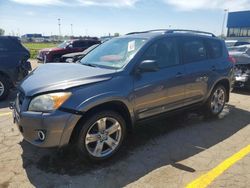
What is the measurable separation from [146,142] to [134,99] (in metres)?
0.98

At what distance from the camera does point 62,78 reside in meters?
3.70

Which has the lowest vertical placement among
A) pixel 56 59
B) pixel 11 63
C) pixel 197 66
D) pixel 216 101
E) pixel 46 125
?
pixel 56 59

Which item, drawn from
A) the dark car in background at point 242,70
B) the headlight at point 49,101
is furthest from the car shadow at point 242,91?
the headlight at point 49,101

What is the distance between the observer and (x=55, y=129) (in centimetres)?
328

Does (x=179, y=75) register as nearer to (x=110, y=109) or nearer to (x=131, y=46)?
(x=131, y=46)

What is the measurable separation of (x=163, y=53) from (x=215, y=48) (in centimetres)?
177

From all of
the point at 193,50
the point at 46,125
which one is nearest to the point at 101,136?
the point at 46,125

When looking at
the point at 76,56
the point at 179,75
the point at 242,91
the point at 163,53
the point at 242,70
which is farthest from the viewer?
the point at 76,56

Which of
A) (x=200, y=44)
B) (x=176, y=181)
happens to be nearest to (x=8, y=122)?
(x=176, y=181)

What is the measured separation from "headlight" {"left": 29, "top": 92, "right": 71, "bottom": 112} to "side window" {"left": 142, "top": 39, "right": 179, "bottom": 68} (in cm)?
149

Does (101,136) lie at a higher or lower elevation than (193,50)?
lower

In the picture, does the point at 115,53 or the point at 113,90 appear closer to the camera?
the point at 113,90

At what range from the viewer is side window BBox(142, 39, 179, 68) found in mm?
4338

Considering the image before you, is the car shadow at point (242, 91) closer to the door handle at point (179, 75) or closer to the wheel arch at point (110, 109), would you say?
the door handle at point (179, 75)
